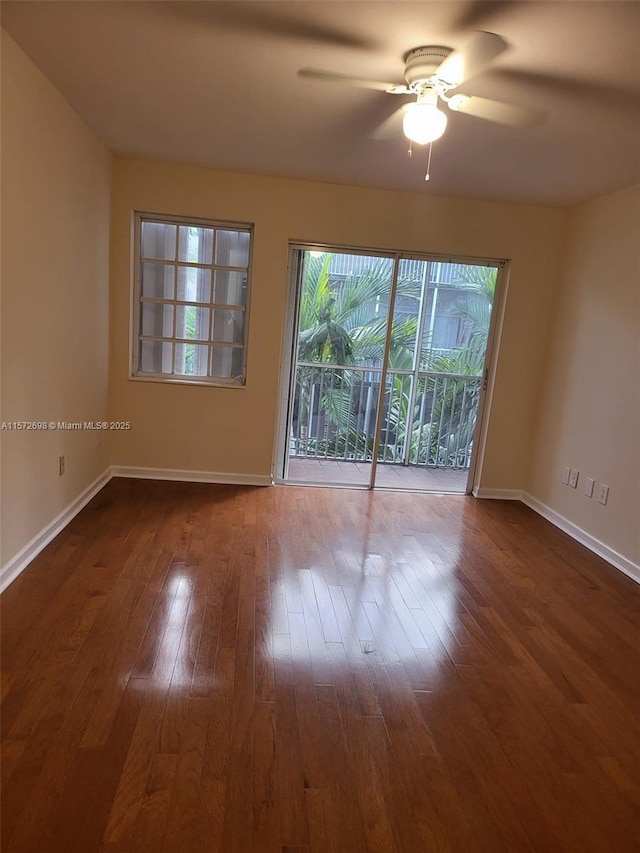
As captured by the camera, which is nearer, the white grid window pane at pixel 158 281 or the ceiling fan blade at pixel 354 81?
the ceiling fan blade at pixel 354 81

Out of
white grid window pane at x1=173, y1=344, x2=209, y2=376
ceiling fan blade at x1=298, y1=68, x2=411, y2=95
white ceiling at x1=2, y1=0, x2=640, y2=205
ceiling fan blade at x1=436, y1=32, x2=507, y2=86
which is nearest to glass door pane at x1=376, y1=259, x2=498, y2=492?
white ceiling at x1=2, y1=0, x2=640, y2=205

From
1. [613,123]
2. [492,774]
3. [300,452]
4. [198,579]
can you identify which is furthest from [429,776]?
[300,452]

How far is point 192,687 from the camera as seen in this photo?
1864 millimetres

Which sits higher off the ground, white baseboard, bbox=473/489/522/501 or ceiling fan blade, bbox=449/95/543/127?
ceiling fan blade, bbox=449/95/543/127

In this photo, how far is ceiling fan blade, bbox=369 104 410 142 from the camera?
250 cm

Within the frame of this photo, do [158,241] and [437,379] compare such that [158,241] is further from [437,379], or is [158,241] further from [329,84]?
[437,379]

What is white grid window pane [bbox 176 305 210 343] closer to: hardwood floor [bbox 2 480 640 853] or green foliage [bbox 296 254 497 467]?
green foliage [bbox 296 254 497 467]

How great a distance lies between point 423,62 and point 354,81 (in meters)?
0.35

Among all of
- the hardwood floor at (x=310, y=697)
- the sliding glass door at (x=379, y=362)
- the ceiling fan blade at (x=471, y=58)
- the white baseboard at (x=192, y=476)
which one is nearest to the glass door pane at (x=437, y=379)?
the sliding glass door at (x=379, y=362)

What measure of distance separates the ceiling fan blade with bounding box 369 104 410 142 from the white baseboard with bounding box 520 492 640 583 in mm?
2810

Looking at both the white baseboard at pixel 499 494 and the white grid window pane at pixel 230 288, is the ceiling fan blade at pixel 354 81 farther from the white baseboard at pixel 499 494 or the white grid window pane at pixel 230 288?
the white baseboard at pixel 499 494

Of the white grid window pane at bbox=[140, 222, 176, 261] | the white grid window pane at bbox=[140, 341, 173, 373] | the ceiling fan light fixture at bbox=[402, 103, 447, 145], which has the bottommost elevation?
the white grid window pane at bbox=[140, 341, 173, 373]

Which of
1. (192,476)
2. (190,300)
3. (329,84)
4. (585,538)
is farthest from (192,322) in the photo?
(585,538)

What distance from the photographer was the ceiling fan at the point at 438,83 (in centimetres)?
192
